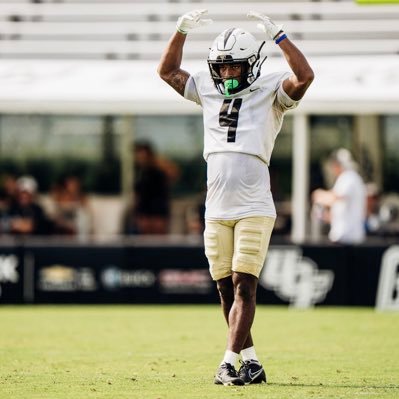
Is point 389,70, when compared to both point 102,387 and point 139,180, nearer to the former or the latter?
point 139,180

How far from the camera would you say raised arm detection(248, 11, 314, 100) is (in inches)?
304

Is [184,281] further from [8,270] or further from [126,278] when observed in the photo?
[8,270]

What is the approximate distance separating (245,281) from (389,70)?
956 centimetres

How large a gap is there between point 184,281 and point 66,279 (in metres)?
1.66

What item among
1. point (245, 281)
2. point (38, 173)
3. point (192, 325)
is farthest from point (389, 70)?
point (245, 281)

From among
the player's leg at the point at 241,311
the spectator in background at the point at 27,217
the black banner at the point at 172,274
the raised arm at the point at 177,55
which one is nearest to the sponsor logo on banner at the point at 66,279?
the black banner at the point at 172,274

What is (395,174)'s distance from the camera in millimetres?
19859

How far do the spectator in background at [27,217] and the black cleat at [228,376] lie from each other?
1081 centimetres

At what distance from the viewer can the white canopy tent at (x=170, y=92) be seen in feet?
54.1

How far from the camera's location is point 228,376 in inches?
302

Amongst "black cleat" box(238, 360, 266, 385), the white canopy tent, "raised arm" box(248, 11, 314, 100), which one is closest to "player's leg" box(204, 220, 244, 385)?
"black cleat" box(238, 360, 266, 385)

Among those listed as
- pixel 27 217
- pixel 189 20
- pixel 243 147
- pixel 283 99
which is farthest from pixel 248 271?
pixel 27 217

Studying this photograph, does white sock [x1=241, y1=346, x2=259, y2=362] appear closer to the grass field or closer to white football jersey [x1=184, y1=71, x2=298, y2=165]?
the grass field

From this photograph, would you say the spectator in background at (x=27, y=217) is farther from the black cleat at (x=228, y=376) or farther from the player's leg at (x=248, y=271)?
the black cleat at (x=228, y=376)
